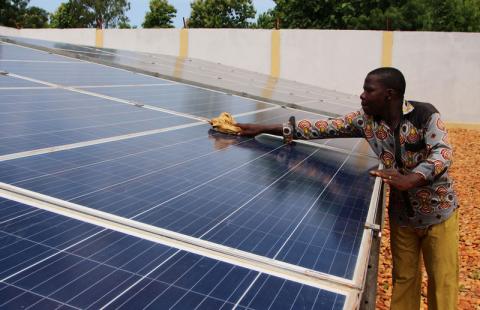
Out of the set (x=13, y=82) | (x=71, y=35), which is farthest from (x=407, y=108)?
(x=71, y=35)

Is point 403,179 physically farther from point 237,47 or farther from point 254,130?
point 237,47

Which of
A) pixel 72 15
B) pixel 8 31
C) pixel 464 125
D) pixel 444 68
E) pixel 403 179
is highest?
pixel 72 15

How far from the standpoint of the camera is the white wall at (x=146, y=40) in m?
23.4

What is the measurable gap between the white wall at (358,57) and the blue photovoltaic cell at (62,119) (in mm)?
16626

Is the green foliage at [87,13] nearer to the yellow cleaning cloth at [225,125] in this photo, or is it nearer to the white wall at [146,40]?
the white wall at [146,40]

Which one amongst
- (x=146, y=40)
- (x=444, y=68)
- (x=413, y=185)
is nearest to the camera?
(x=413, y=185)

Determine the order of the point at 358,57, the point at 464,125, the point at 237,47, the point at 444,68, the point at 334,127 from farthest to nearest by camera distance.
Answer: the point at 237,47
the point at 358,57
the point at 464,125
the point at 444,68
the point at 334,127

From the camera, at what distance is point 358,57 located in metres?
20.4

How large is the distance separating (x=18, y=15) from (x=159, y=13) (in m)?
17.0

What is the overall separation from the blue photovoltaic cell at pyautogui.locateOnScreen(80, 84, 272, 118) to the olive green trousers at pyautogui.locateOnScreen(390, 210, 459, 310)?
8.73 ft

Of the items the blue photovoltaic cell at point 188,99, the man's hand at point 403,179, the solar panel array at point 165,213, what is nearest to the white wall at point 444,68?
the blue photovoltaic cell at point 188,99

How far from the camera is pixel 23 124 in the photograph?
3783mm

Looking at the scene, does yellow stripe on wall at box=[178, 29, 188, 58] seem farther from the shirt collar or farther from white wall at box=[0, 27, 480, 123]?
the shirt collar

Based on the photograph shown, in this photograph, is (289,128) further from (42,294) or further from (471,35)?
(471,35)
